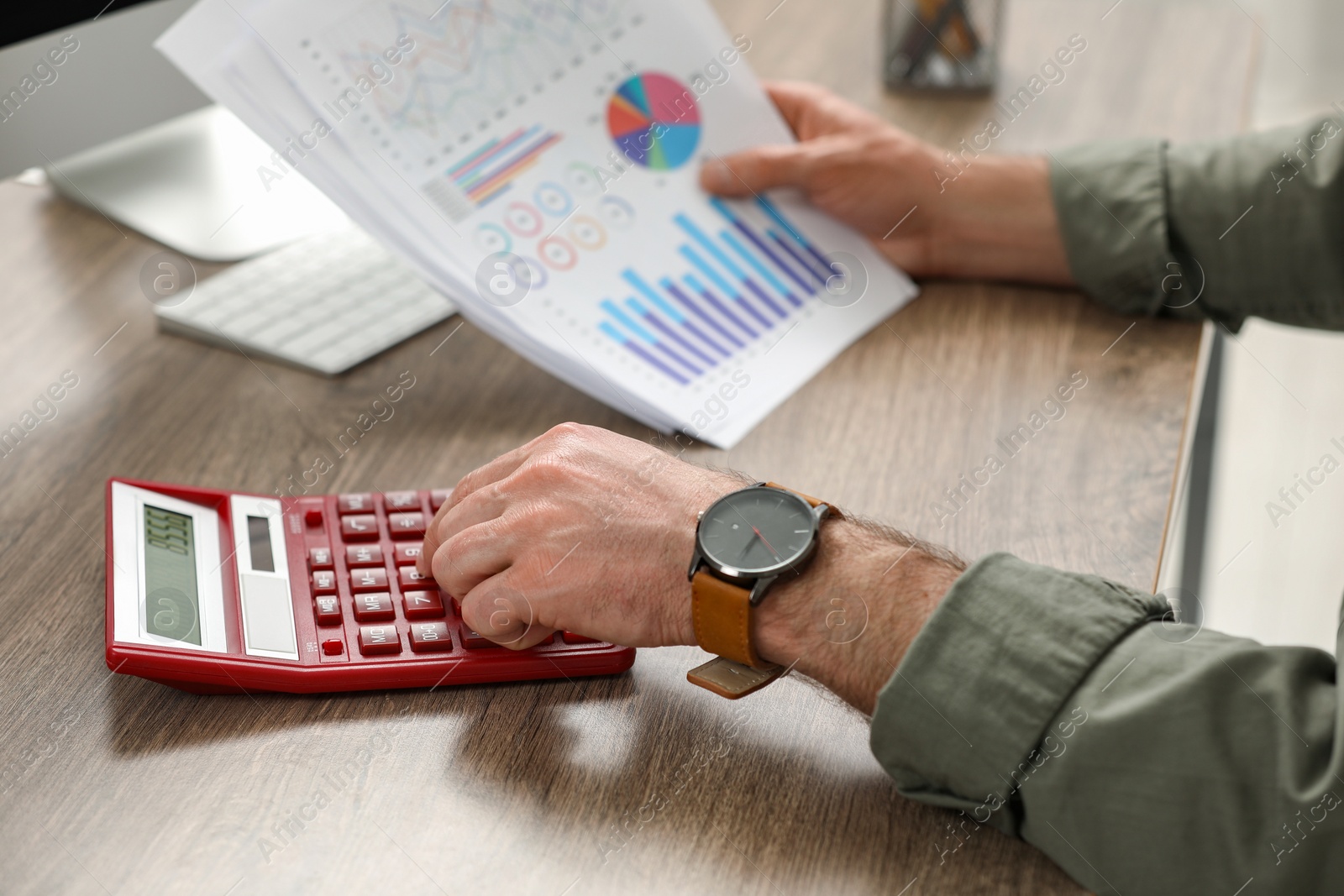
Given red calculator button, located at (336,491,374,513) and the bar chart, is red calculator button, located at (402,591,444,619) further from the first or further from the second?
the bar chart

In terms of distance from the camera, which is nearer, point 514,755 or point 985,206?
point 514,755

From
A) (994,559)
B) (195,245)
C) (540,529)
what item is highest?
(195,245)

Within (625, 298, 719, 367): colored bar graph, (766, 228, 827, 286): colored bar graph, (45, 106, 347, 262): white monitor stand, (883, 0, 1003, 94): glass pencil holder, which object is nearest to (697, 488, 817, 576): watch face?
(625, 298, 719, 367): colored bar graph

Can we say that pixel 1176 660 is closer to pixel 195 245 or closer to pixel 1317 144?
pixel 1317 144

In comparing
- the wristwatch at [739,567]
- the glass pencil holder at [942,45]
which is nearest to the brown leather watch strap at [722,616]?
the wristwatch at [739,567]

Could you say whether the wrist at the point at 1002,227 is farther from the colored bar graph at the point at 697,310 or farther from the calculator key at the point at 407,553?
the calculator key at the point at 407,553

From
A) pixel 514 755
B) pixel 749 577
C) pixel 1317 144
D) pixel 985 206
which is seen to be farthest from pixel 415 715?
pixel 1317 144

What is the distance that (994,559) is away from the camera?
1.84ft

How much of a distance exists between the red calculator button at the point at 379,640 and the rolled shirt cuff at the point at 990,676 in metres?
0.23

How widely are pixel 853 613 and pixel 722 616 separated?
0.21ft

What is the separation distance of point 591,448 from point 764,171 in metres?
0.35

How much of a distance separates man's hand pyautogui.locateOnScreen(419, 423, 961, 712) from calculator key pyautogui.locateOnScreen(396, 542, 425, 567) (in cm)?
1

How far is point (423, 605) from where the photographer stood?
0.60m

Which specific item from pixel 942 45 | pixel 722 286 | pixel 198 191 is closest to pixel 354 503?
pixel 722 286
